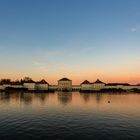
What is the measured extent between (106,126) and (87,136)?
7119 mm

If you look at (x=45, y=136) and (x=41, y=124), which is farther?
(x=41, y=124)

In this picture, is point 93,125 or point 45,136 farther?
point 93,125

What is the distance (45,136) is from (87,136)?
225 inches

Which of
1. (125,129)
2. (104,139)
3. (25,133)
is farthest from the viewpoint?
(125,129)

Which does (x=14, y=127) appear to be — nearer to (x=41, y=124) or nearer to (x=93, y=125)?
(x=41, y=124)

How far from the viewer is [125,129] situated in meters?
29.4

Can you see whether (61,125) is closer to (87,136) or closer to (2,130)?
(87,136)

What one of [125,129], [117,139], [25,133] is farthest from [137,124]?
[25,133]

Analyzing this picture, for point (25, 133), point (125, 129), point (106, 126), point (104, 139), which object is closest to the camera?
point (104, 139)

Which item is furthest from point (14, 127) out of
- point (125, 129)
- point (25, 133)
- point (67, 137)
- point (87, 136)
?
point (125, 129)

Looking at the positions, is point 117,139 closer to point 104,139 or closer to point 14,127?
point 104,139

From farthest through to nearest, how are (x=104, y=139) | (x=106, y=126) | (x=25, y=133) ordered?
(x=106, y=126) < (x=25, y=133) < (x=104, y=139)

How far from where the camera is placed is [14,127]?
98.0 feet

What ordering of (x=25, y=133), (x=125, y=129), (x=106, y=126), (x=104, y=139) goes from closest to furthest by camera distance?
(x=104, y=139), (x=25, y=133), (x=125, y=129), (x=106, y=126)
